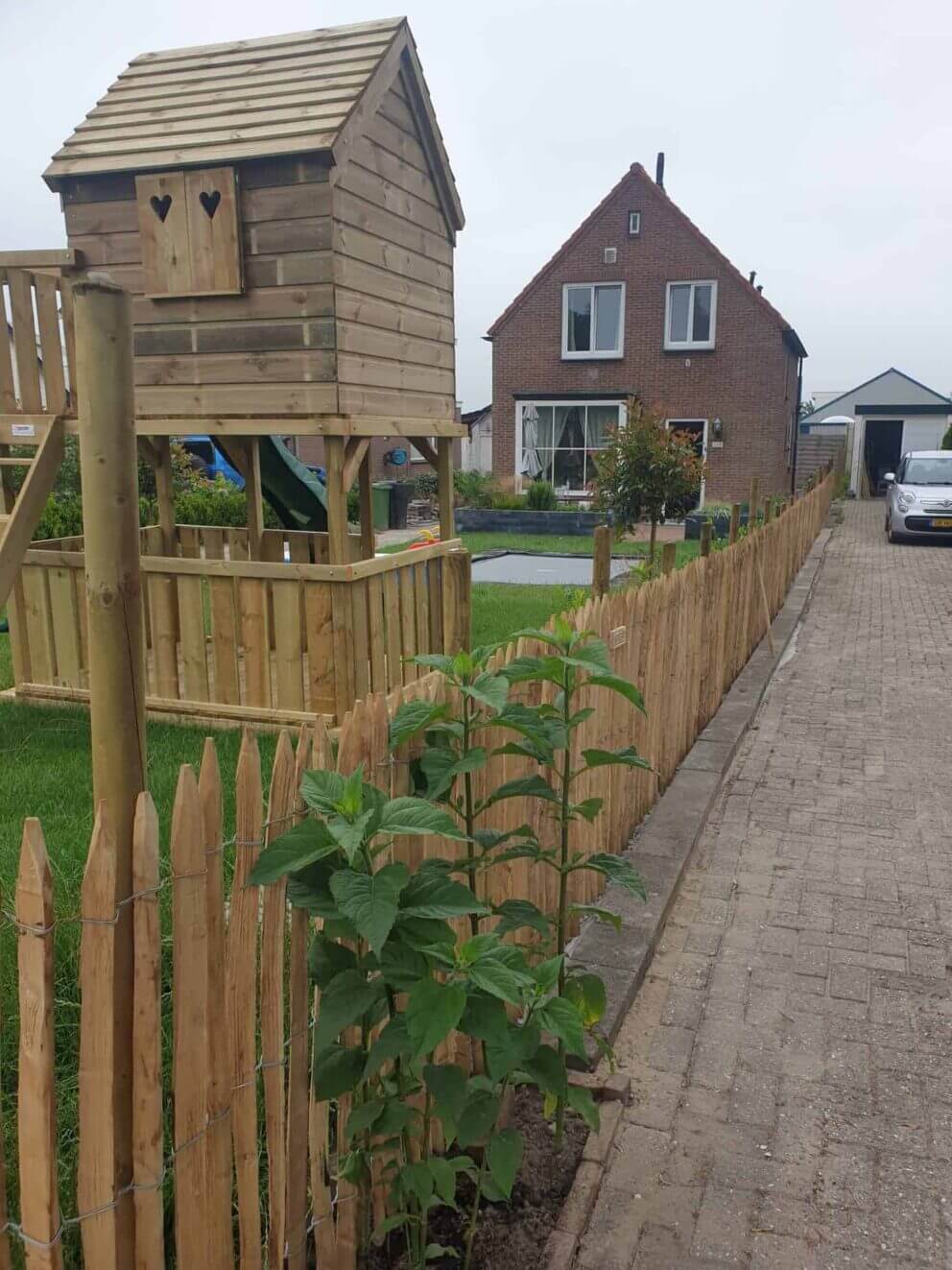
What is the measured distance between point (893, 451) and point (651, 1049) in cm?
4461

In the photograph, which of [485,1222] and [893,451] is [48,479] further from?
[893,451]

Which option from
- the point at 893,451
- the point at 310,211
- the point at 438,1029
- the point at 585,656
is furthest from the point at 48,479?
the point at 893,451

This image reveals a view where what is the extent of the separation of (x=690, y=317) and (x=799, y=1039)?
26.9 m

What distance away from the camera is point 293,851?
197cm

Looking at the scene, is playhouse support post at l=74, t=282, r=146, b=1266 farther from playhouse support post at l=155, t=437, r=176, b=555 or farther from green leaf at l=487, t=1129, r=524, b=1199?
playhouse support post at l=155, t=437, r=176, b=555

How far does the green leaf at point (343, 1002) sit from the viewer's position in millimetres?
1974

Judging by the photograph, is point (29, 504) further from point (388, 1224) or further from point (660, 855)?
point (388, 1224)

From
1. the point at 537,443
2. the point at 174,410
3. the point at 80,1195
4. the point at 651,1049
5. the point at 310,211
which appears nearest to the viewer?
the point at 80,1195

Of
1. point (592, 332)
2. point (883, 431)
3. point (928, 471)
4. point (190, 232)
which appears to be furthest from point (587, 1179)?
point (883, 431)

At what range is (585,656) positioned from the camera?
278 centimetres

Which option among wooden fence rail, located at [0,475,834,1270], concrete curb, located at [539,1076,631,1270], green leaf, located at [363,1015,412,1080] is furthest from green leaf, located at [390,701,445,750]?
concrete curb, located at [539,1076,631,1270]

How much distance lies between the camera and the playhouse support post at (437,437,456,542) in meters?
8.39

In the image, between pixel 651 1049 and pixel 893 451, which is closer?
pixel 651 1049

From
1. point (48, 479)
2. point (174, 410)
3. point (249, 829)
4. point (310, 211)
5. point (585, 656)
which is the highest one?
point (310, 211)
